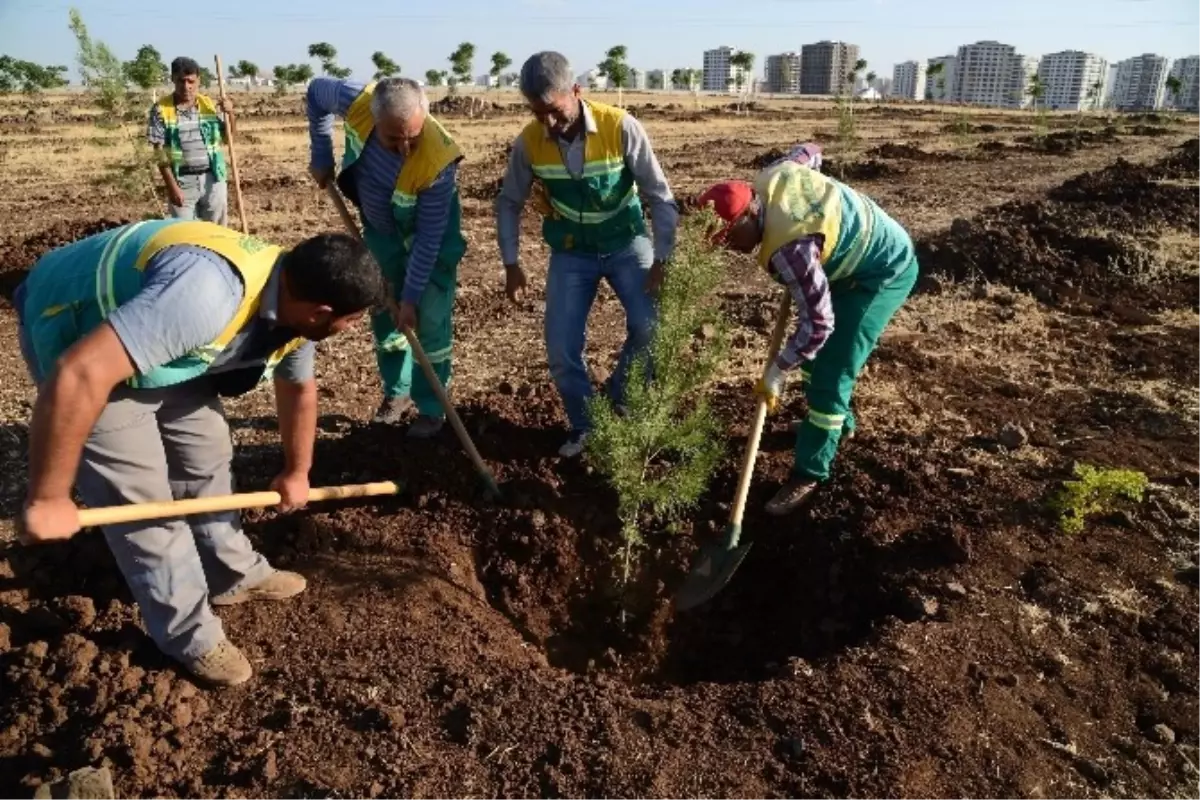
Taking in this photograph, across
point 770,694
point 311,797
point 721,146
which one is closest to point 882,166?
point 721,146

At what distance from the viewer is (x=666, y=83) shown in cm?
16638

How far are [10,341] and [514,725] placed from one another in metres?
5.97

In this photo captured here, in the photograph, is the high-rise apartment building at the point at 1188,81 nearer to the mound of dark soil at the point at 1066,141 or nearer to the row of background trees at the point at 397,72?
the row of background trees at the point at 397,72

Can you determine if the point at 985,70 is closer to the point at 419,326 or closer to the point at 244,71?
the point at 244,71

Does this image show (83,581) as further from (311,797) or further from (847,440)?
(847,440)

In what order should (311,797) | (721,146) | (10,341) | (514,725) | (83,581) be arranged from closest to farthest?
(311,797) < (514,725) < (83,581) < (10,341) < (721,146)

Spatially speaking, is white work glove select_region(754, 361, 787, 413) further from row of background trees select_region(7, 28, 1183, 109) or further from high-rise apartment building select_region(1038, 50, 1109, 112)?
high-rise apartment building select_region(1038, 50, 1109, 112)

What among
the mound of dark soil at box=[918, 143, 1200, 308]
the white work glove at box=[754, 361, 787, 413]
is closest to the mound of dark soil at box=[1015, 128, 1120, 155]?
the mound of dark soil at box=[918, 143, 1200, 308]

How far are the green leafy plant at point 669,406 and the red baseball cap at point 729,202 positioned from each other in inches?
2.9

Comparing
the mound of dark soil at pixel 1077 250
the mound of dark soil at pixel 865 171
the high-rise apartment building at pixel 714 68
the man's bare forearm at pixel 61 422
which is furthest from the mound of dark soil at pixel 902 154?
the high-rise apartment building at pixel 714 68

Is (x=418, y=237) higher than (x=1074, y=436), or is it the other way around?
(x=418, y=237)

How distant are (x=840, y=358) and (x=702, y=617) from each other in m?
1.43

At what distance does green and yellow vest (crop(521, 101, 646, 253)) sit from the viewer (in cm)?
387

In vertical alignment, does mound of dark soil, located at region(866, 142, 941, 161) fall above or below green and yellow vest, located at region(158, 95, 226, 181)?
below
